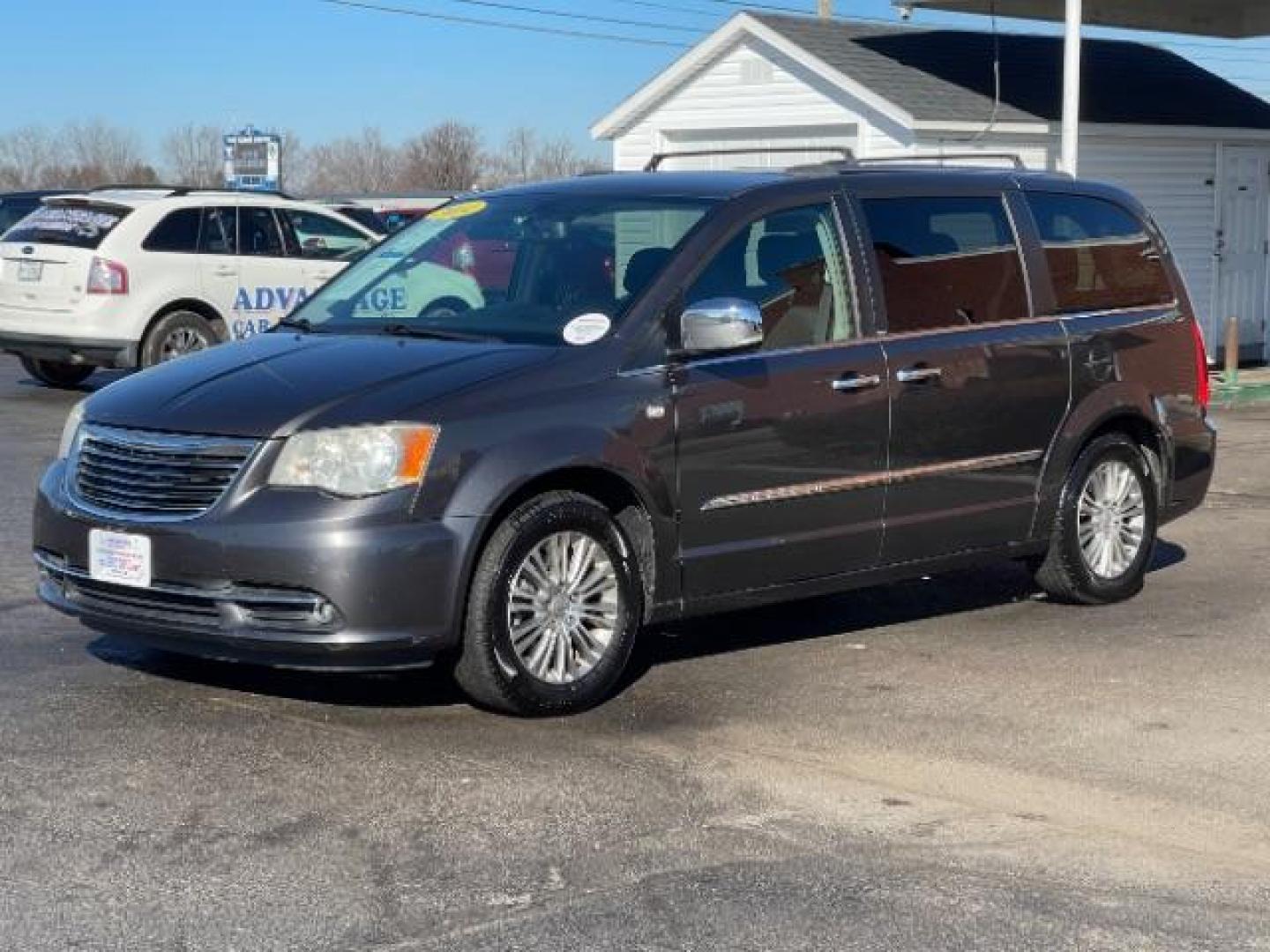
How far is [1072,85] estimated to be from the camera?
658 inches

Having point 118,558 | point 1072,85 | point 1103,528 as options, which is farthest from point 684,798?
point 1072,85

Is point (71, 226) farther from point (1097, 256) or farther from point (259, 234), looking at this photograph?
point (1097, 256)

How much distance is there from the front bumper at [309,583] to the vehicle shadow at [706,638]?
1.49 feet

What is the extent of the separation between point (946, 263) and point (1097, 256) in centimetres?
109

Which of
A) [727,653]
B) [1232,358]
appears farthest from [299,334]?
[1232,358]

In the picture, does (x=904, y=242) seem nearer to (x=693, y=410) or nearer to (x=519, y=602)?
(x=693, y=410)

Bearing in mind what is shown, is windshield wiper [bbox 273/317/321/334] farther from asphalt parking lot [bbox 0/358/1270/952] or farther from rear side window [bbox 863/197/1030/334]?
rear side window [bbox 863/197/1030/334]

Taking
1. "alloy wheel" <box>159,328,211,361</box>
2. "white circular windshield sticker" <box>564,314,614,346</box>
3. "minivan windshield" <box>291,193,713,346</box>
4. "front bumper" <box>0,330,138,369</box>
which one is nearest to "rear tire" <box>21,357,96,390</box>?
"front bumper" <box>0,330,138,369</box>

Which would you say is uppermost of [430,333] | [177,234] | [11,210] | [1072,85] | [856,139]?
[1072,85]

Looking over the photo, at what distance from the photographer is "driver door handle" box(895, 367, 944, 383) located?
7.41m

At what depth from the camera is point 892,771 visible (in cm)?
593

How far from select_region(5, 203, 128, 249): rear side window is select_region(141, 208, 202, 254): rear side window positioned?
30 centimetres

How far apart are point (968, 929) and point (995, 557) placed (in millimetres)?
3526

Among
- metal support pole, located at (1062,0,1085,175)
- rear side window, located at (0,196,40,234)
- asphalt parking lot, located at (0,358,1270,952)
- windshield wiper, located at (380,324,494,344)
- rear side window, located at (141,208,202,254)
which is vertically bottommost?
asphalt parking lot, located at (0,358,1270,952)
